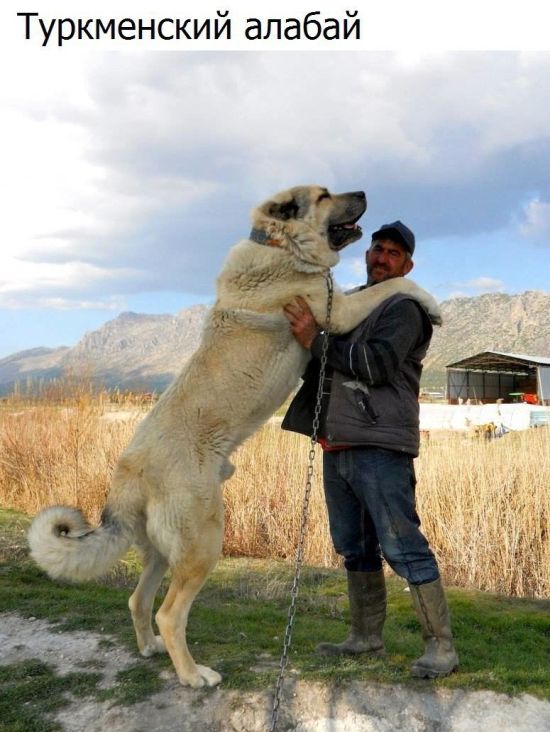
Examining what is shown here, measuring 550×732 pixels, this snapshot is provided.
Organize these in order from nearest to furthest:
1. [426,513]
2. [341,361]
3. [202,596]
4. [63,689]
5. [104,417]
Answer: [341,361], [63,689], [202,596], [426,513], [104,417]

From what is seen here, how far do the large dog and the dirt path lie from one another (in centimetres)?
21

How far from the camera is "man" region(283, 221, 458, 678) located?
3.41 m

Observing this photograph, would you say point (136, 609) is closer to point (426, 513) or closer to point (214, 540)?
point (214, 540)

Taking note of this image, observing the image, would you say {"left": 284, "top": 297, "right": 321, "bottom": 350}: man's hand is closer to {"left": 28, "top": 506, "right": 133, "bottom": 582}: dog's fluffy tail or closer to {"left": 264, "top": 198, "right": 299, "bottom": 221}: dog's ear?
{"left": 264, "top": 198, "right": 299, "bottom": 221}: dog's ear

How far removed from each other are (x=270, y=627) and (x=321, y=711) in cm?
157

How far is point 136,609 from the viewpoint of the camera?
3.89 m

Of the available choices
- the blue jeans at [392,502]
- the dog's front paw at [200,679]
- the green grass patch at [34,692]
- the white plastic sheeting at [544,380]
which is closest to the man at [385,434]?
the blue jeans at [392,502]

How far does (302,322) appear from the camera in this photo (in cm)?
362

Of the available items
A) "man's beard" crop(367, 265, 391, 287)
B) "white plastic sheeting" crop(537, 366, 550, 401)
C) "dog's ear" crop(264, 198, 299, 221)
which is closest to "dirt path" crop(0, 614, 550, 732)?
"man's beard" crop(367, 265, 391, 287)

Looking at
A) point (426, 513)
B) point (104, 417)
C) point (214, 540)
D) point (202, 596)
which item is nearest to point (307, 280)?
point (214, 540)

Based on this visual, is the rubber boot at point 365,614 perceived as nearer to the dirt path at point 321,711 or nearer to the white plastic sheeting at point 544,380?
the dirt path at point 321,711

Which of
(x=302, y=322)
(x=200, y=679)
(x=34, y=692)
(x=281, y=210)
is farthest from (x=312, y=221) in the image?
(x=34, y=692)

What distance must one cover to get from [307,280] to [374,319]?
520mm

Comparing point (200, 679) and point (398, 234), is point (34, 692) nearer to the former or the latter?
point (200, 679)
